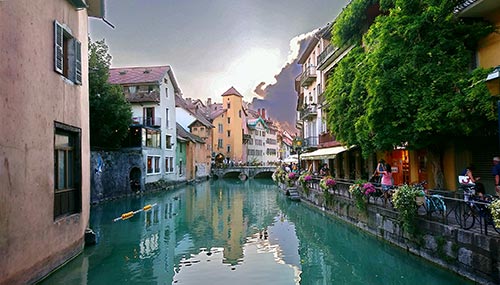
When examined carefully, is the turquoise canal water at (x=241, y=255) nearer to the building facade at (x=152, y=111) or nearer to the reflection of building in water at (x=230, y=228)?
the reflection of building in water at (x=230, y=228)

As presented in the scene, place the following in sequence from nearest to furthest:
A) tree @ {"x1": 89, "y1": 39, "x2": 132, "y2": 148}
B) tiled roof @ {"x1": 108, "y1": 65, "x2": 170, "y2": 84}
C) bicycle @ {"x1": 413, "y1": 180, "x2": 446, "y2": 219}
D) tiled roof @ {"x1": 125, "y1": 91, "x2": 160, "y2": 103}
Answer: bicycle @ {"x1": 413, "y1": 180, "x2": 446, "y2": 219} < tree @ {"x1": 89, "y1": 39, "x2": 132, "y2": 148} < tiled roof @ {"x1": 125, "y1": 91, "x2": 160, "y2": 103} < tiled roof @ {"x1": 108, "y1": 65, "x2": 170, "y2": 84}

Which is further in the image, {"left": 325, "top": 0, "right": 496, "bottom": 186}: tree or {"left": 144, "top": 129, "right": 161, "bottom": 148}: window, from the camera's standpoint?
{"left": 144, "top": 129, "right": 161, "bottom": 148}: window

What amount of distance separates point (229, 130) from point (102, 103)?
49143 millimetres

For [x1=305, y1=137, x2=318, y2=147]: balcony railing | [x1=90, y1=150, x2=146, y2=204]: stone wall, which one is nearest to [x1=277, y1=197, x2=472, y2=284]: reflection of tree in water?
[x1=90, y1=150, x2=146, y2=204]: stone wall

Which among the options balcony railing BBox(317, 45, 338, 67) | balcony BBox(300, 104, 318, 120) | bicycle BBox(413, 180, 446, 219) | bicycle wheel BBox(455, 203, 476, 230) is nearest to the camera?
bicycle wheel BBox(455, 203, 476, 230)

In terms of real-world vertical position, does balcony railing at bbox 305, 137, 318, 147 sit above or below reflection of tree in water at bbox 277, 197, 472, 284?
above

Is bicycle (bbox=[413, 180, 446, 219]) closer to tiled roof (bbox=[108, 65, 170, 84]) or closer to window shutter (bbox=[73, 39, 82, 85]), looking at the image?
window shutter (bbox=[73, 39, 82, 85])

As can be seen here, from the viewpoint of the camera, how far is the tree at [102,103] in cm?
3120

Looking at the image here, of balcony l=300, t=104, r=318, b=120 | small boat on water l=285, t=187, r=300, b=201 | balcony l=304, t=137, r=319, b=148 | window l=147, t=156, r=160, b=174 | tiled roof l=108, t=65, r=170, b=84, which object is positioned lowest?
small boat on water l=285, t=187, r=300, b=201

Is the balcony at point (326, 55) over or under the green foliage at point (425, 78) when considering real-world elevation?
over

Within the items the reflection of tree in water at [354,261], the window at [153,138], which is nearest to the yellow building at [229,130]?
the window at [153,138]

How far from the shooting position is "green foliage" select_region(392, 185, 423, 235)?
35.9 feet

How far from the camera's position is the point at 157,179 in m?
41.1

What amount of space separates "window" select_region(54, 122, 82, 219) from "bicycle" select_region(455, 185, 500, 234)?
1034 cm
